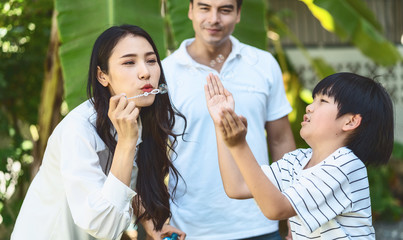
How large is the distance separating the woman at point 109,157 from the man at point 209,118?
0.22 m

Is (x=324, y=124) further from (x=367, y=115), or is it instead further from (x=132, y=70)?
(x=132, y=70)

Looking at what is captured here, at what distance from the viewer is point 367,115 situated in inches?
85.6

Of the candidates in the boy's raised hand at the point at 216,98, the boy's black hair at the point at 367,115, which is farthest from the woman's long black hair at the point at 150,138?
the boy's black hair at the point at 367,115

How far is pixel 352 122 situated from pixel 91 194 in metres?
1.04

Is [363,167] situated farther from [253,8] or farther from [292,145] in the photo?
[253,8]

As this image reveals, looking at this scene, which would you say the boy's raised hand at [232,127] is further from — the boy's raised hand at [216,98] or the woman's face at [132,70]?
the woman's face at [132,70]

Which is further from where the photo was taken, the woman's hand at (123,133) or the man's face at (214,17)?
the man's face at (214,17)

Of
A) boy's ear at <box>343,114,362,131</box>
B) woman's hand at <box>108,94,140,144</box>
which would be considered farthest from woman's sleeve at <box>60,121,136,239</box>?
boy's ear at <box>343,114,362,131</box>

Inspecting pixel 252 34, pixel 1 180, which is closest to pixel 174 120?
pixel 252 34

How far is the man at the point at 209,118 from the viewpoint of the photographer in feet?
8.93

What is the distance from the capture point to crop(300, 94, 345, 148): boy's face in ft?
7.09

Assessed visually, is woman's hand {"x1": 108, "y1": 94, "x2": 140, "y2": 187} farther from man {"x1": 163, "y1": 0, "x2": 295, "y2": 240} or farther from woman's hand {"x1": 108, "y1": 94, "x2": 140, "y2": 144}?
man {"x1": 163, "y1": 0, "x2": 295, "y2": 240}

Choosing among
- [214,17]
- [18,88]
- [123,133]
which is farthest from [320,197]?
[18,88]

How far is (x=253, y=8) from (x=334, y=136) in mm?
2234
